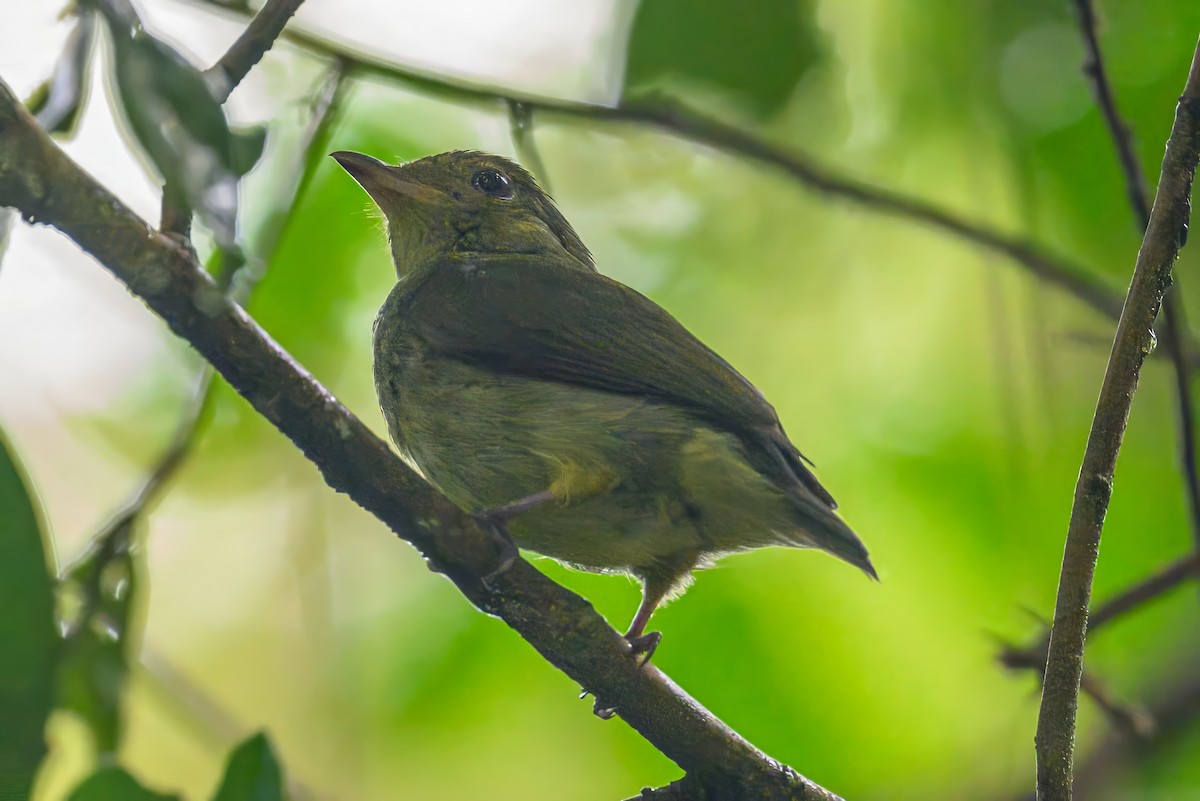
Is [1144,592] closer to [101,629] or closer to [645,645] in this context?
[645,645]

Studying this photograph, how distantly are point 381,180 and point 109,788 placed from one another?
258 centimetres

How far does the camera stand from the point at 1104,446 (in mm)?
2232

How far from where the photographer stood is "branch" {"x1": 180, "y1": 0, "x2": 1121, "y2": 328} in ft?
12.9

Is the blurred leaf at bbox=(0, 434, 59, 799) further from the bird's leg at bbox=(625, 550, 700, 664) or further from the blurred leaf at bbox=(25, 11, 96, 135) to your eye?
the bird's leg at bbox=(625, 550, 700, 664)

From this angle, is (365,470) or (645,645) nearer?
(365,470)

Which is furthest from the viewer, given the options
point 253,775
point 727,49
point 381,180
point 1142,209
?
point 381,180

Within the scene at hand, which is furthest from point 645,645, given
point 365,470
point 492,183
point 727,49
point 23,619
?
point 492,183

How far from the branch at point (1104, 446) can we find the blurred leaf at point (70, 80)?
2254 millimetres

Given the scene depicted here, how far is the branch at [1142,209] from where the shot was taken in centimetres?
314

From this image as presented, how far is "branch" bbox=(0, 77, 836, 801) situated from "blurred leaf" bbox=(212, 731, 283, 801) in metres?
0.52

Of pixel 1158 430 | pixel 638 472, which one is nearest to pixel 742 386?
pixel 638 472

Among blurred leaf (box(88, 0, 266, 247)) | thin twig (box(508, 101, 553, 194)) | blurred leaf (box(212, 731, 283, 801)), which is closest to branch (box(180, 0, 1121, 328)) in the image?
thin twig (box(508, 101, 553, 194))

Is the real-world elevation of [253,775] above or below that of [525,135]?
below

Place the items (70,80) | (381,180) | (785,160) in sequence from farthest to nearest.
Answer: (381,180) < (785,160) < (70,80)
